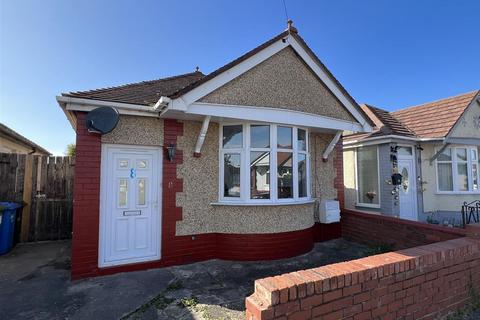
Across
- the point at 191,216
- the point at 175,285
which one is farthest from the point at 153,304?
the point at 191,216

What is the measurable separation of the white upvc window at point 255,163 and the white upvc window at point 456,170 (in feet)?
27.6

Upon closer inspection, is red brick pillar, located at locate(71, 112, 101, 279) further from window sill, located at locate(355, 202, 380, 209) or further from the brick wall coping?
window sill, located at locate(355, 202, 380, 209)

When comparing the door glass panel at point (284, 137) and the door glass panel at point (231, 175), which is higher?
the door glass panel at point (284, 137)

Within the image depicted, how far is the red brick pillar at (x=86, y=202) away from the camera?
16.5ft

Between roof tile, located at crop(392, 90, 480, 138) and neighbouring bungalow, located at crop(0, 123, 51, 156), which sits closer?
neighbouring bungalow, located at crop(0, 123, 51, 156)

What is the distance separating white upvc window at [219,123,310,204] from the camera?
20.2ft

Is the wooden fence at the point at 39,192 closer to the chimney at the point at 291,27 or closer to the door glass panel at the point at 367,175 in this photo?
the chimney at the point at 291,27

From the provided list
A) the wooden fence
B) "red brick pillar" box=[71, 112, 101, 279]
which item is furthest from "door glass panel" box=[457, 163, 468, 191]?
the wooden fence

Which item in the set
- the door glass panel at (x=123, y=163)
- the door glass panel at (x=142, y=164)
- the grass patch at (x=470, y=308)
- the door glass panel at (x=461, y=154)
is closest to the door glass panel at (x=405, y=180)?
the door glass panel at (x=461, y=154)

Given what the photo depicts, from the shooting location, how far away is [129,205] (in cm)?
561

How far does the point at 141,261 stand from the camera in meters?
5.57

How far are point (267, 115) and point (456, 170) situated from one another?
32.2 feet

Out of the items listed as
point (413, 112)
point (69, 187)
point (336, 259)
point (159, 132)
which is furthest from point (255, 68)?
Answer: point (413, 112)

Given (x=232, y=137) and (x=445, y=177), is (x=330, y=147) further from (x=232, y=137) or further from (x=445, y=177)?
(x=445, y=177)
